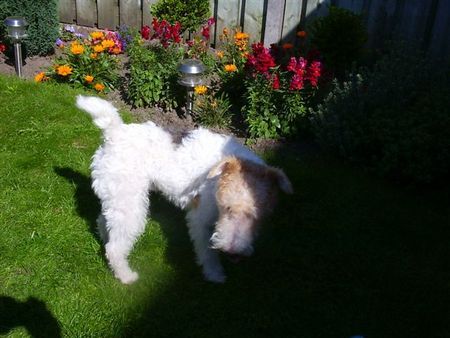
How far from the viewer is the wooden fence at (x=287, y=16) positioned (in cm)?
622

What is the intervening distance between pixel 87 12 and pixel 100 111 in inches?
204

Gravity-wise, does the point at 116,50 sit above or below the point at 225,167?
below

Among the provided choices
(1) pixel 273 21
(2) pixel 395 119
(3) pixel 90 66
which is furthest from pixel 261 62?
(3) pixel 90 66

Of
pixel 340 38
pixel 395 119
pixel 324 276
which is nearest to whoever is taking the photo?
pixel 324 276

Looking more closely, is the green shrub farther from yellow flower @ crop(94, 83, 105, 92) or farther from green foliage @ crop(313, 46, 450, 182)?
green foliage @ crop(313, 46, 450, 182)

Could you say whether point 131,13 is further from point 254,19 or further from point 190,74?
point 190,74

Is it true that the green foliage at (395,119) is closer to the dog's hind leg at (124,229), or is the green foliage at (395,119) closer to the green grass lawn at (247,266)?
the green grass lawn at (247,266)

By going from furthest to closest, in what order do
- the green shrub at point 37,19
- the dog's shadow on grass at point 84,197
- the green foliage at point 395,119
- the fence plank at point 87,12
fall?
the fence plank at point 87,12 < the green shrub at point 37,19 < the green foliage at point 395,119 < the dog's shadow on grass at point 84,197

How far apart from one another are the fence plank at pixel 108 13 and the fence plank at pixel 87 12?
0.37 ft

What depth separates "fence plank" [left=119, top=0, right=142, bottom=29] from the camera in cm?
779

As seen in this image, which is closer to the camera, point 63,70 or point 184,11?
point 63,70

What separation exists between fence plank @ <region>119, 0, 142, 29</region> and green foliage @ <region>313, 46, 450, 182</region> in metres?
4.10

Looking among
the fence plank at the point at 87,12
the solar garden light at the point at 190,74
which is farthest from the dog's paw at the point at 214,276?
the fence plank at the point at 87,12

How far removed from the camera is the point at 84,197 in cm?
438
